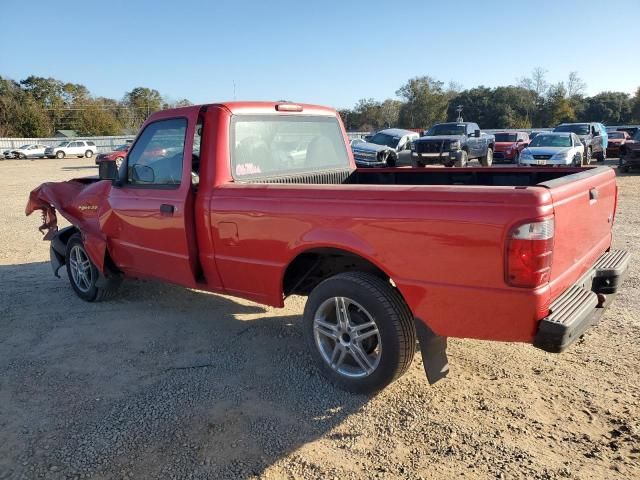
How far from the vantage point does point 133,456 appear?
282 centimetres

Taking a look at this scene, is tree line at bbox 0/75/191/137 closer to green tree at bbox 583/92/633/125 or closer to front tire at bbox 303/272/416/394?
green tree at bbox 583/92/633/125

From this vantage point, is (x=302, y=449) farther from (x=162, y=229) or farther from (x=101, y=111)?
(x=101, y=111)

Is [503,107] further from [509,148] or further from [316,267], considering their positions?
[316,267]

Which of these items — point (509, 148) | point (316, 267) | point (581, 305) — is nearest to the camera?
point (581, 305)

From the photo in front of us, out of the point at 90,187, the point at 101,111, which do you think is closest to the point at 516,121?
the point at 101,111

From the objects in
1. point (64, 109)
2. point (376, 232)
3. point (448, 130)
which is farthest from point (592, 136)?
point (64, 109)

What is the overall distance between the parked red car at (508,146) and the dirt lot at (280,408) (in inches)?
870

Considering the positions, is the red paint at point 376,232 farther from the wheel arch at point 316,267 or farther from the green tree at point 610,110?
the green tree at point 610,110

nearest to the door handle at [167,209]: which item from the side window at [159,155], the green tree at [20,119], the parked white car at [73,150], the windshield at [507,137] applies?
the side window at [159,155]

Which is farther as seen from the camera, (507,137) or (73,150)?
(73,150)

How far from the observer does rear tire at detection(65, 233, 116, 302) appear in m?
5.44

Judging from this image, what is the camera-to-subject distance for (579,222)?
3.00m

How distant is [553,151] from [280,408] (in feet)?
57.0

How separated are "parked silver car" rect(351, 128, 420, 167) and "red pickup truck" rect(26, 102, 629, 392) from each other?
15.0 m
